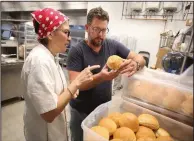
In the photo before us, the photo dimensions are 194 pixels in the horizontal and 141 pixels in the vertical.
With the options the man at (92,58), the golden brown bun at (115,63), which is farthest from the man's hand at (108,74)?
the man at (92,58)

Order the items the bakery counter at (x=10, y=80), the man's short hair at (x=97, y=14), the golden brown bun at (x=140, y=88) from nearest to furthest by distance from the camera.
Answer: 1. the golden brown bun at (x=140, y=88)
2. the man's short hair at (x=97, y=14)
3. the bakery counter at (x=10, y=80)

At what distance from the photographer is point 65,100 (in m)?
0.73

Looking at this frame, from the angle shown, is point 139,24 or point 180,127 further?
point 139,24

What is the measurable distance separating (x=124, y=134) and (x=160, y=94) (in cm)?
18

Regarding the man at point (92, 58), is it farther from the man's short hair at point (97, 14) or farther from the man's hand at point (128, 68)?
the man's hand at point (128, 68)

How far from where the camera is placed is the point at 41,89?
2.29ft

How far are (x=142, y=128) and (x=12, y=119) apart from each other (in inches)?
92.1

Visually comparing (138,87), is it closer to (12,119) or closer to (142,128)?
(142,128)

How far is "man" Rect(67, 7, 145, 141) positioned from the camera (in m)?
1.00

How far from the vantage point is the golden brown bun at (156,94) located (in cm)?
54

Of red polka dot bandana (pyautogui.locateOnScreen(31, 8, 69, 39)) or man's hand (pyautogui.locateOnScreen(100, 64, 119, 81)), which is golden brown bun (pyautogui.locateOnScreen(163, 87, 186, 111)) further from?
red polka dot bandana (pyautogui.locateOnScreen(31, 8, 69, 39))

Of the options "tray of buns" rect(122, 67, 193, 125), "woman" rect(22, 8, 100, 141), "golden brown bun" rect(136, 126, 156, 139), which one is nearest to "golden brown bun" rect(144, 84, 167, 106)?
"tray of buns" rect(122, 67, 193, 125)

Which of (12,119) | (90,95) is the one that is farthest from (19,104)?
(90,95)

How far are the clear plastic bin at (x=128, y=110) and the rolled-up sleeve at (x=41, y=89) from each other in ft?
→ 0.72
